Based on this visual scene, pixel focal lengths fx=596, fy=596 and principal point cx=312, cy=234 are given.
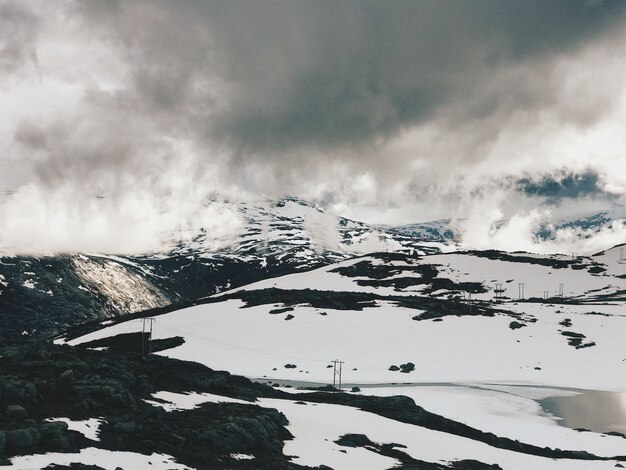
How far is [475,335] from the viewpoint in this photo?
130750mm

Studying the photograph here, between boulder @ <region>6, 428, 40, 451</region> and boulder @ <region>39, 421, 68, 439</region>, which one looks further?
boulder @ <region>39, 421, 68, 439</region>

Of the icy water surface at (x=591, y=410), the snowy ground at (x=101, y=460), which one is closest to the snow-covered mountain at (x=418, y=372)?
the icy water surface at (x=591, y=410)

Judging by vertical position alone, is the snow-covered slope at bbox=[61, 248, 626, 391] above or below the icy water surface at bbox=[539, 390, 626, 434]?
above

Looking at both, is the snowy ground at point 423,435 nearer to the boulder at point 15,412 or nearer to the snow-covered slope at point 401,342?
the boulder at point 15,412

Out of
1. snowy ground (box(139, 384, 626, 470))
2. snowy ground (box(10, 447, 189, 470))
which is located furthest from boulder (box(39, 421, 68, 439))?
snowy ground (box(139, 384, 626, 470))

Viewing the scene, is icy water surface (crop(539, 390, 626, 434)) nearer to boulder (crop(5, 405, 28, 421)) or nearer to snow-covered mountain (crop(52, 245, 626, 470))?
snow-covered mountain (crop(52, 245, 626, 470))

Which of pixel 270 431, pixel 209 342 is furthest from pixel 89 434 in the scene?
pixel 209 342

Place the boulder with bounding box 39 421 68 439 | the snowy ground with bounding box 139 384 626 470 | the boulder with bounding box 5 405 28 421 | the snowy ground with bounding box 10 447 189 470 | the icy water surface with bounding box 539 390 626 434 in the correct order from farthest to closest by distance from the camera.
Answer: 1. the icy water surface with bounding box 539 390 626 434
2. the snowy ground with bounding box 139 384 626 470
3. the boulder with bounding box 5 405 28 421
4. the boulder with bounding box 39 421 68 439
5. the snowy ground with bounding box 10 447 189 470

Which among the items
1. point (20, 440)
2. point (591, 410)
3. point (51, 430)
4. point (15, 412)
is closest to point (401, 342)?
point (591, 410)

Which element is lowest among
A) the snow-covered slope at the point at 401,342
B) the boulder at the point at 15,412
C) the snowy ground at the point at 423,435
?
the snowy ground at the point at 423,435

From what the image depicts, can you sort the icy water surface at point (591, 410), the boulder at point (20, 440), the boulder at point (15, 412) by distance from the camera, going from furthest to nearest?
the icy water surface at point (591, 410) → the boulder at point (15, 412) → the boulder at point (20, 440)

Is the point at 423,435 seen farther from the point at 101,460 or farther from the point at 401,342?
the point at 401,342

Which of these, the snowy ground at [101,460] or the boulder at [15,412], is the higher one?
the boulder at [15,412]

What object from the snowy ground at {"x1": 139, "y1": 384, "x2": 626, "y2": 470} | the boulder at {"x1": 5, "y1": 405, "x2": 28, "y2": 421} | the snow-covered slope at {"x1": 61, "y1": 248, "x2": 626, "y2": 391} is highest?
the snow-covered slope at {"x1": 61, "y1": 248, "x2": 626, "y2": 391}
